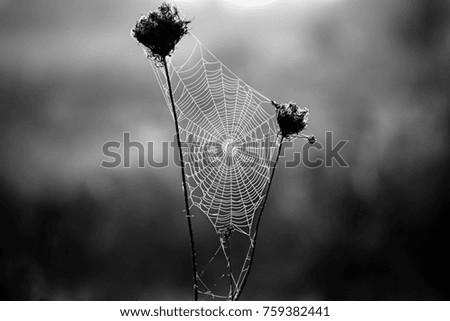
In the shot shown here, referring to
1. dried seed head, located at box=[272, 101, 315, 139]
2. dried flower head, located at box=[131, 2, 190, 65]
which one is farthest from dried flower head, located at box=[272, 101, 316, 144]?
dried flower head, located at box=[131, 2, 190, 65]

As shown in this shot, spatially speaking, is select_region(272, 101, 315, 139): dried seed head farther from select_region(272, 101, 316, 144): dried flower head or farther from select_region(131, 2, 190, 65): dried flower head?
select_region(131, 2, 190, 65): dried flower head

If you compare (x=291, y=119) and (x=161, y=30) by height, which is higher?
(x=161, y=30)

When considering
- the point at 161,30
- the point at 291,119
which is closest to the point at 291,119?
the point at 291,119

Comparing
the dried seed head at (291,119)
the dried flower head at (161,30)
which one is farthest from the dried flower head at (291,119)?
the dried flower head at (161,30)

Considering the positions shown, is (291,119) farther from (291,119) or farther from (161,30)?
(161,30)

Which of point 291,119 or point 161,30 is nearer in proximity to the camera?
point 161,30

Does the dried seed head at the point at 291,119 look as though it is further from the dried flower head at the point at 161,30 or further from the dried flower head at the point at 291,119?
the dried flower head at the point at 161,30
